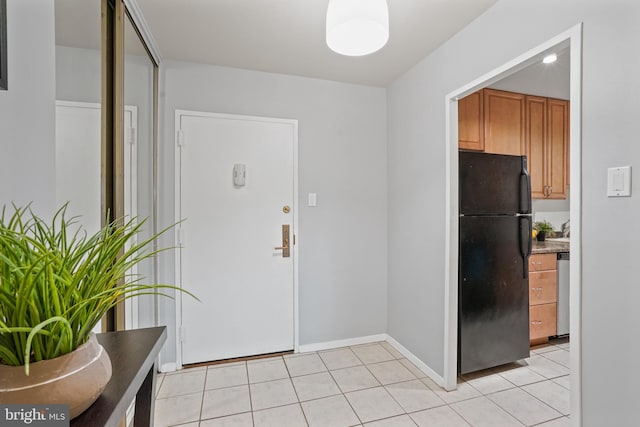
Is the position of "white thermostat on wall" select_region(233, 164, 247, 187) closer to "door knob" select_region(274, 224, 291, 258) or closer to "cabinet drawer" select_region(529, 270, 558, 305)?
"door knob" select_region(274, 224, 291, 258)

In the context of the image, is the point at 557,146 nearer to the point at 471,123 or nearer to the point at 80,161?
the point at 471,123

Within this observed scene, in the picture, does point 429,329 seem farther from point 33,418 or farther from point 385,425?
point 33,418

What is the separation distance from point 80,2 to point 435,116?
2.10 m

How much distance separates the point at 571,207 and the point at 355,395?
5.55ft

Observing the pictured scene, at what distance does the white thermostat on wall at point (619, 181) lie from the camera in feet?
3.82

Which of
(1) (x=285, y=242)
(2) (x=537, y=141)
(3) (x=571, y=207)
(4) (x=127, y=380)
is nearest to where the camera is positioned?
(4) (x=127, y=380)

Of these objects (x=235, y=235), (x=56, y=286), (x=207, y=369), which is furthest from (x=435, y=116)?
(x=207, y=369)

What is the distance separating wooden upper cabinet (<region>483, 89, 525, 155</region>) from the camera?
109 inches

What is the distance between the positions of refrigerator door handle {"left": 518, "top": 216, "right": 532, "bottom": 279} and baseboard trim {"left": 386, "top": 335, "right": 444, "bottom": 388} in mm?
1046

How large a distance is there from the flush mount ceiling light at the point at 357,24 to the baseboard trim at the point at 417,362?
2.20 meters

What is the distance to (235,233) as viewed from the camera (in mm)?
2547

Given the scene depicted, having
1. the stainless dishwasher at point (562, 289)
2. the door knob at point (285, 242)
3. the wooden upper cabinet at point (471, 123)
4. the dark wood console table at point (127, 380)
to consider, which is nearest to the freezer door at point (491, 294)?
the stainless dishwasher at point (562, 289)

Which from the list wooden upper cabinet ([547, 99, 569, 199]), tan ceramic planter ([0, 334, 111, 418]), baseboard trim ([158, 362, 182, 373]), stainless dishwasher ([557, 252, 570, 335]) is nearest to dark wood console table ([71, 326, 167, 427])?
tan ceramic planter ([0, 334, 111, 418])

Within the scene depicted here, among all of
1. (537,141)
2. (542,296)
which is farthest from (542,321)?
(537,141)
